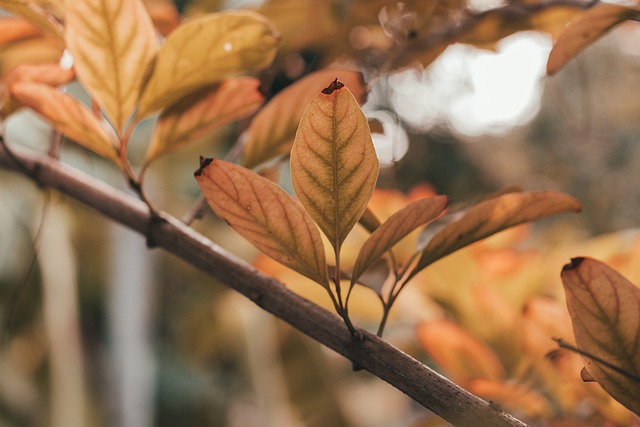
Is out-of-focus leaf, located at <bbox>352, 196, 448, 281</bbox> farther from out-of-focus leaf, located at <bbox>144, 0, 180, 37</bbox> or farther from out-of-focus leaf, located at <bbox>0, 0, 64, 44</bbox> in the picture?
out-of-focus leaf, located at <bbox>144, 0, 180, 37</bbox>

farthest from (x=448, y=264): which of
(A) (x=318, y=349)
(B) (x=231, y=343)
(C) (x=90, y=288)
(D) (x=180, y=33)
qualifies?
(C) (x=90, y=288)

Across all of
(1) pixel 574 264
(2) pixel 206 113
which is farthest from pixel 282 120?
(1) pixel 574 264

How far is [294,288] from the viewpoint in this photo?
38 cm

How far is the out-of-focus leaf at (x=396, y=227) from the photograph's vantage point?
0.20 metres

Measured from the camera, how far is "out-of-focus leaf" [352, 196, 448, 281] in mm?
197

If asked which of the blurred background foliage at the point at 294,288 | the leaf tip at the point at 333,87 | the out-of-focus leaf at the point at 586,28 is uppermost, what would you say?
the out-of-focus leaf at the point at 586,28

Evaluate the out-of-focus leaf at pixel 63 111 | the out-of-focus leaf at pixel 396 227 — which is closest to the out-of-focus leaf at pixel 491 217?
the out-of-focus leaf at pixel 396 227

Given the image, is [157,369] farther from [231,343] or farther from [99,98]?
[99,98]

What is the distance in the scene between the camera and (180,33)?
10.0 inches

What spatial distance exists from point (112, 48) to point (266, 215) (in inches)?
4.3

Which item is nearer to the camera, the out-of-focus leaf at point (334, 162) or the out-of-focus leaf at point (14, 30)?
the out-of-focus leaf at point (334, 162)

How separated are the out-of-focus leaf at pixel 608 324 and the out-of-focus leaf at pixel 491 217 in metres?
0.04

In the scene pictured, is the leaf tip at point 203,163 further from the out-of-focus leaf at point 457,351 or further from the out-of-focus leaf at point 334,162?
the out-of-focus leaf at point 457,351

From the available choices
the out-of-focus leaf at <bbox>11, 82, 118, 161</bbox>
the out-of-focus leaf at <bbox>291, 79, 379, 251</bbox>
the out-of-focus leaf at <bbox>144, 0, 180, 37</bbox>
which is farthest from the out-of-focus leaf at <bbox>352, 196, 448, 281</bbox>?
the out-of-focus leaf at <bbox>144, 0, 180, 37</bbox>
